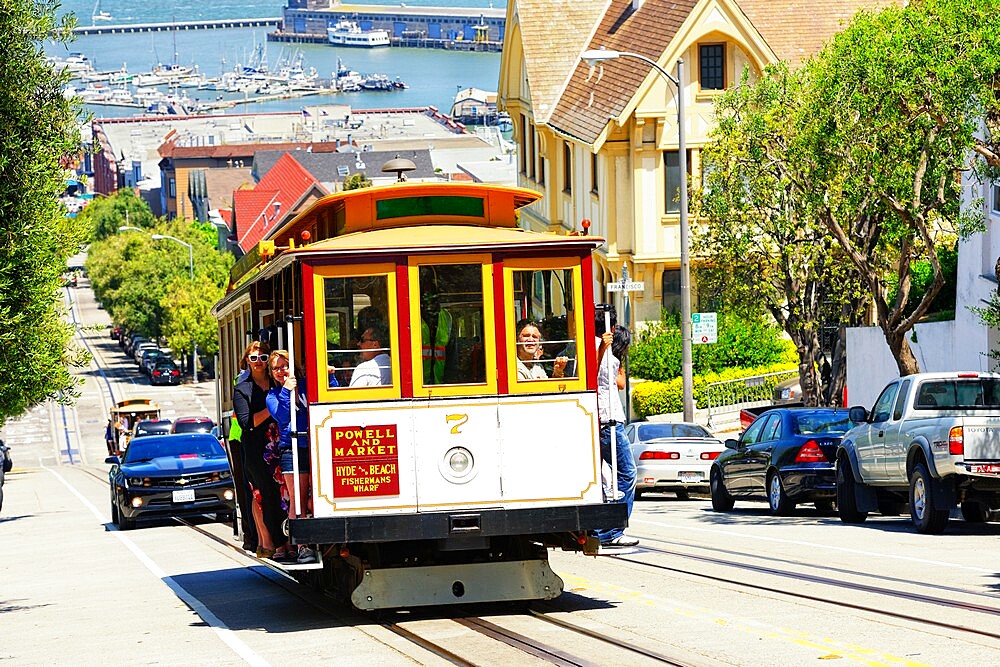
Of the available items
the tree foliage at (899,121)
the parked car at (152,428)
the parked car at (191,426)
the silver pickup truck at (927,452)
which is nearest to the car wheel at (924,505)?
the silver pickup truck at (927,452)

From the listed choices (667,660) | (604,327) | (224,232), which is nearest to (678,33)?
(604,327)

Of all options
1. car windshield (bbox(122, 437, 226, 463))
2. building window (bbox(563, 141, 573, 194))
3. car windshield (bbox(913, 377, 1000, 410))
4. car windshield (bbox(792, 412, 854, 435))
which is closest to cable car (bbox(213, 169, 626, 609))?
car windshield (bbox(913, 377, 1000, 410))

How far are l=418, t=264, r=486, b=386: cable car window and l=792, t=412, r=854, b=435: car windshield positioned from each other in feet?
37.3

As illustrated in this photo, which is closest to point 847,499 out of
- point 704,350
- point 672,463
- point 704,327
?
point 672,463

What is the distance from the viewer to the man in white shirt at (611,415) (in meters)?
12.6

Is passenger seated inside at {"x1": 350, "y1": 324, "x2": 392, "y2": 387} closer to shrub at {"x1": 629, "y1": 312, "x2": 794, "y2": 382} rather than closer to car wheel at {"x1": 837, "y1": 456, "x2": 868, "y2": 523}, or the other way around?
car wheel at {"x1": 837, "y1": 456, "x2": 868, "y2": 523}

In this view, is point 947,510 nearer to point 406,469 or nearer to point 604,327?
point 604,327

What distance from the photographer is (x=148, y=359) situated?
9525 centimetres

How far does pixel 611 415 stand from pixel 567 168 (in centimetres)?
3935

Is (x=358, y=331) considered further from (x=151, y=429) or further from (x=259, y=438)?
(x=151, y=429)

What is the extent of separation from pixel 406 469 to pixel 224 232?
379 ft

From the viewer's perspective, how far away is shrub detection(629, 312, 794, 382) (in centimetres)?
4519

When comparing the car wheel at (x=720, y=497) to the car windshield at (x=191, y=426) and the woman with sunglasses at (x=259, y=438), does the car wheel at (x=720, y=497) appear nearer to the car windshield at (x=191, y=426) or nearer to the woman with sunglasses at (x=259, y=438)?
the woman with sunglasses at (x=259, y=438)

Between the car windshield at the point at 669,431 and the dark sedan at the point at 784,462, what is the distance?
415 centimetres
